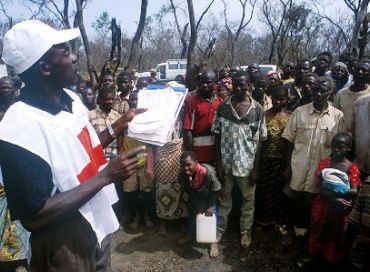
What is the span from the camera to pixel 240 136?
352 cm

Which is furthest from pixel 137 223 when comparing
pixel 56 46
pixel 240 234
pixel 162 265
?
pixel 56 46

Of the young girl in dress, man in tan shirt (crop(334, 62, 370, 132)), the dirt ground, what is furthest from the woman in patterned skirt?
the young girl in dress

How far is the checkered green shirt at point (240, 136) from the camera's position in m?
3.52

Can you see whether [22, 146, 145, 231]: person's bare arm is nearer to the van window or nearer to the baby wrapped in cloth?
the baby wrapped in cloth

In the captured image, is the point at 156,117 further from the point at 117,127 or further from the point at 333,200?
the point at 333,200

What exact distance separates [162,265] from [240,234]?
95cm

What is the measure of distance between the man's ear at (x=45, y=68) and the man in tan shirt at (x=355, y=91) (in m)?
2.97

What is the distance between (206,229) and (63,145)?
7.95ft

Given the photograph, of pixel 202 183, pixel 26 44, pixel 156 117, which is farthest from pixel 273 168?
pixel 26 44

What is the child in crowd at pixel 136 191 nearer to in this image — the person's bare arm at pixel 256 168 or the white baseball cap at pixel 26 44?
the person's bare arm at pixel 256 168

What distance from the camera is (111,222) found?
1542 mm

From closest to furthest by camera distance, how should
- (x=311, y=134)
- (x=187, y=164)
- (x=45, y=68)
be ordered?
(x=45, y=68)
(x=311, y=134)
(x=187, y=164)

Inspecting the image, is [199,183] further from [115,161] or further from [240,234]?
[115,161]

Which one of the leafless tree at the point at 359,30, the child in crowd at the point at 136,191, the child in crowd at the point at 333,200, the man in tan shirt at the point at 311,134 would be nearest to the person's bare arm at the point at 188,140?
the child in crowd at the point at 136,191
